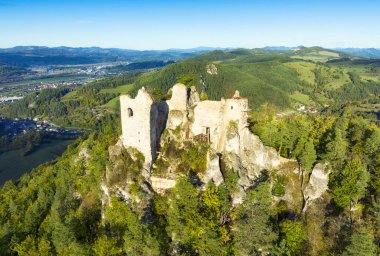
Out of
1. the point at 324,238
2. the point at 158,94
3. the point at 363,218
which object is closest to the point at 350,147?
the point at 363,218

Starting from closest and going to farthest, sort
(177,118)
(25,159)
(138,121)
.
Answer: (138,121) → (177,118) → (25,159)

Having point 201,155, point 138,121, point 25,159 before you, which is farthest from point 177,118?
point 25,159

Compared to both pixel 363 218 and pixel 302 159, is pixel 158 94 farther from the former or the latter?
pixel 363 218

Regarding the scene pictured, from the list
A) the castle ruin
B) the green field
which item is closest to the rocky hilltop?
the castle ruin

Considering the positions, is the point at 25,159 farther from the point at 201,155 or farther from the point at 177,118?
the point at 201,155

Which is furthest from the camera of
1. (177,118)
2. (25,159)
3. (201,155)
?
(25,159)

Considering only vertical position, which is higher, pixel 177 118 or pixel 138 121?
pixel 138 121

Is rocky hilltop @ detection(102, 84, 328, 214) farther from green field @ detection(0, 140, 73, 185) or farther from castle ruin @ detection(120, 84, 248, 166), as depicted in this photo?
green field @ detection(0, 140, 73, 185)
